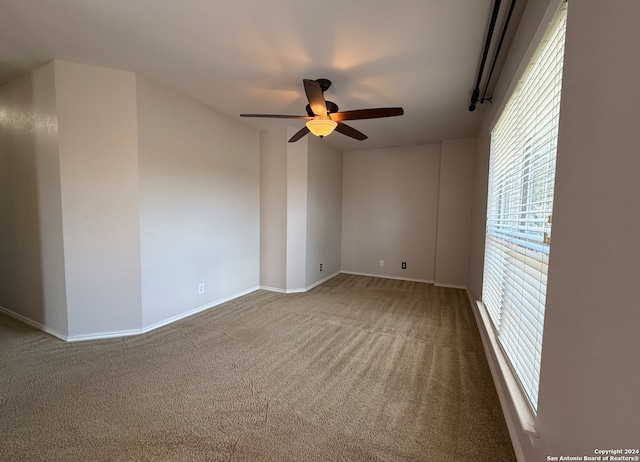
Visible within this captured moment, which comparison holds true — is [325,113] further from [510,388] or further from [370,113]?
[510,388]

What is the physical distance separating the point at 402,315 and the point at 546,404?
229 centimetres

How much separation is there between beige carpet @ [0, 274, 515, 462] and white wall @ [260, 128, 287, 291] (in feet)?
4.21

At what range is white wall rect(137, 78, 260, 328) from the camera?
270cm

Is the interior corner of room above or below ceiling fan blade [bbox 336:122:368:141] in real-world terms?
below

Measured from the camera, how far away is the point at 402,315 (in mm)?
3258

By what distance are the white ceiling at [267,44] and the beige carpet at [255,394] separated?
102 inches

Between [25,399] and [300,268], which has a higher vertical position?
[300,268]

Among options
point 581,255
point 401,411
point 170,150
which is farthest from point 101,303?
point 581,255

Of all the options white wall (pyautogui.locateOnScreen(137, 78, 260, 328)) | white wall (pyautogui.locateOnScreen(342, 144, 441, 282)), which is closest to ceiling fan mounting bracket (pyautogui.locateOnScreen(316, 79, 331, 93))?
white wall (pyautogui.locateOnScreen(137, 78, 260, 328))

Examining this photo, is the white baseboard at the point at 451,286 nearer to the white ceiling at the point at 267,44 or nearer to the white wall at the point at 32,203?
the white ceiling at the point at 267,44

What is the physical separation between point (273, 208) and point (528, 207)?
11.0ft

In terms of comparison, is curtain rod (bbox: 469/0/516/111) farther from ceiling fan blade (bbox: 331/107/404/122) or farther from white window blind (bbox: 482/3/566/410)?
ceiling fan blade (bbox: 331/107/404/122)

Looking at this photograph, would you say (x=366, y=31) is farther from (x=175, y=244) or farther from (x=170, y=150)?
(x=175, y=244)

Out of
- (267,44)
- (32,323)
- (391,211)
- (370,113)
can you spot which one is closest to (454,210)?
(391,211)
